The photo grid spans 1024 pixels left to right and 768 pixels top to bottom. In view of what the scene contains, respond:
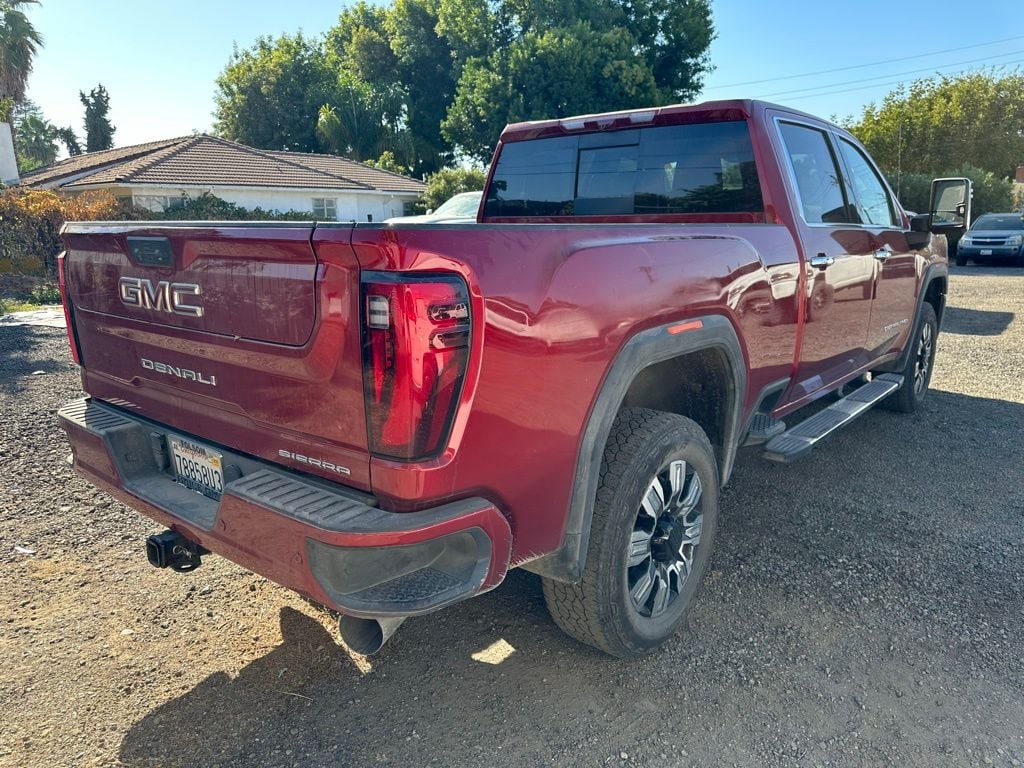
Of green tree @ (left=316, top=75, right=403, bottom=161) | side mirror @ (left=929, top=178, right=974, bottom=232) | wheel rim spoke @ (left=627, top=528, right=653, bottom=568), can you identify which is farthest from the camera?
green tree @ (left=316, top=75, right=403, bottom=161)

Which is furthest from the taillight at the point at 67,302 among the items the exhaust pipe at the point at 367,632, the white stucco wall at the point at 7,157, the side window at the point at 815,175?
the white stucco wall at the point at 7,157

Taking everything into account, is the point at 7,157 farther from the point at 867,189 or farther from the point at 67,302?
the point at 867,189

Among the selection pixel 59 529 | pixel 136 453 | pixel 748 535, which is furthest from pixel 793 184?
pixel 59 529

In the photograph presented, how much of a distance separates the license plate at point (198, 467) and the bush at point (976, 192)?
86.3 feet

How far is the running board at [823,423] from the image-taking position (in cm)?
349

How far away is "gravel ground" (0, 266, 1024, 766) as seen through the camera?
2.40 meters

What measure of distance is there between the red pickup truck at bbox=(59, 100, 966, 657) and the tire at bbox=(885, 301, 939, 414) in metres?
2.43

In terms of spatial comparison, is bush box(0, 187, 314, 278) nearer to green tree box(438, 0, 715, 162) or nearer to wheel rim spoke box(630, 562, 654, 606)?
wheel rim spoke box(630, 562, 654, 606)

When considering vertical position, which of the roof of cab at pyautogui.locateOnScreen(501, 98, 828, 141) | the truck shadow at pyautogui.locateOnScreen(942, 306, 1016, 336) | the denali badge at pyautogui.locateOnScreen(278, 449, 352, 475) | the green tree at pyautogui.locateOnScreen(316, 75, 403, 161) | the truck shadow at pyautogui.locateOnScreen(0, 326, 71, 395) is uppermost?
the green tree at pyautogui.locateOnScreen(316, 75, 403, 161)

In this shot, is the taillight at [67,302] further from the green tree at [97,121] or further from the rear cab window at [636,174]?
the green tree at [97,121]

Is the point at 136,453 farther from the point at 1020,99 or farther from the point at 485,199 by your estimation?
the point at 1020,99

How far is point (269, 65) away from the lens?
39.4 metres

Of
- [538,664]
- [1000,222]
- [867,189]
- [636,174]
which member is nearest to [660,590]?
[538,664]

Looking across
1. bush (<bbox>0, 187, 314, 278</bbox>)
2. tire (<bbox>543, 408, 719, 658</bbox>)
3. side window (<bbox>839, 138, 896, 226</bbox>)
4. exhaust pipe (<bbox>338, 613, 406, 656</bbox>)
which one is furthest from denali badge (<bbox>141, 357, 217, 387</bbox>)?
bush (<bbox>0, 187, 314, 278</bbox>)
